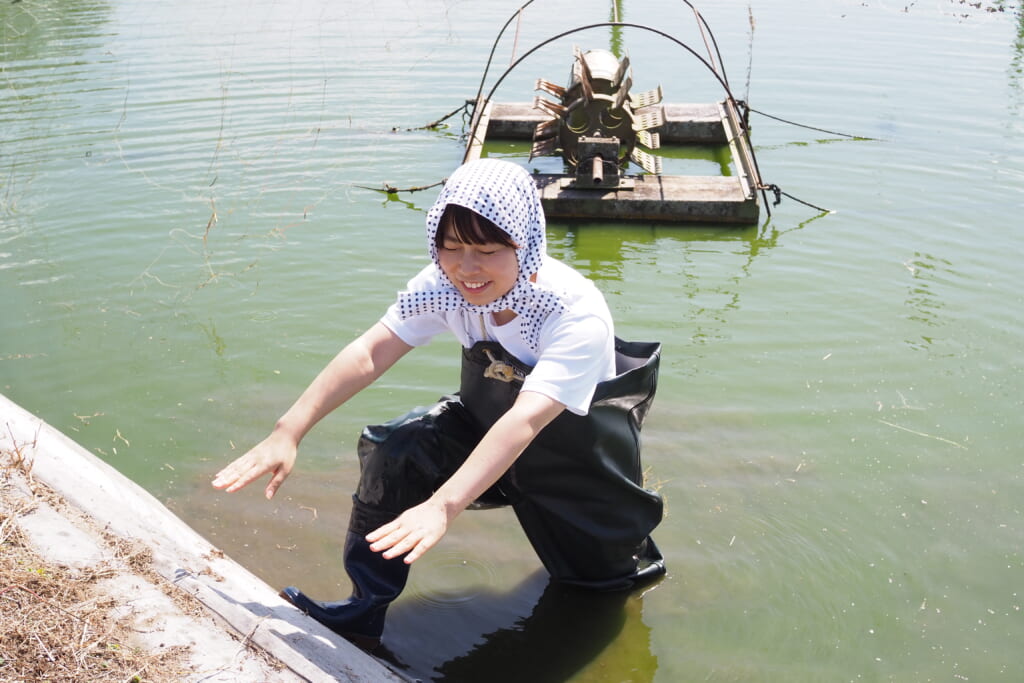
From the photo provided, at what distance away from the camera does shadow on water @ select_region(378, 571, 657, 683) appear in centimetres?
318

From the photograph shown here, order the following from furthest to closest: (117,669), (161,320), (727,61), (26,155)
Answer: (727,61)
(26,155)
(161,320)
(117,669)

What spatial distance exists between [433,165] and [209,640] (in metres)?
6.09

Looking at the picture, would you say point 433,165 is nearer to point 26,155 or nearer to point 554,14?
point 26,155

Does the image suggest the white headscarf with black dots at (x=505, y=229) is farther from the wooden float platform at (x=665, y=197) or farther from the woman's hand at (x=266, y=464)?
the wooden float platform at (x=665, y=197)

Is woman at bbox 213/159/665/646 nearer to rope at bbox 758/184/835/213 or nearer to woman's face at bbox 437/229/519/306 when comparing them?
woman's face at bbox 437/229/519/306

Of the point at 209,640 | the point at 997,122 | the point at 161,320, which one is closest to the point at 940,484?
the point at 209,640

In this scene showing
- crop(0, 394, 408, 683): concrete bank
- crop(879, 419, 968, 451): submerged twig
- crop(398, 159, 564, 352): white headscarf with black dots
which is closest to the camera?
crop(0, 394, 408, 683): concrete bank

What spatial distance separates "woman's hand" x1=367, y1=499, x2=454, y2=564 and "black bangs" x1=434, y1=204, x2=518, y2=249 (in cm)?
67

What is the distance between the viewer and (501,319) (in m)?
2.90

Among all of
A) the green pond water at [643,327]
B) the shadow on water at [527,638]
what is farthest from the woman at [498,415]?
the green pond water at [643,327]

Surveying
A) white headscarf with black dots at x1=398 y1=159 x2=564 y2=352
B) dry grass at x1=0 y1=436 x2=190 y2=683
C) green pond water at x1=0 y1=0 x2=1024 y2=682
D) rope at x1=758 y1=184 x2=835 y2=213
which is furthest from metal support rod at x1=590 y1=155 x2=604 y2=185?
dry grass at x1=0 y1=436 x2=190 y2=683

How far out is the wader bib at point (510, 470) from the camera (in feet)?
9.54

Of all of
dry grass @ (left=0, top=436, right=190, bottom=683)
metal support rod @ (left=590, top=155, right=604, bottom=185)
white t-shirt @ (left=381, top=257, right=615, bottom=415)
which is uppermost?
white t-shirt @ (left=381, top=257, right=615, bottom=415)

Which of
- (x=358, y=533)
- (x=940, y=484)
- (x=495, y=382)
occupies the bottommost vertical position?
(x=940, y=484)
